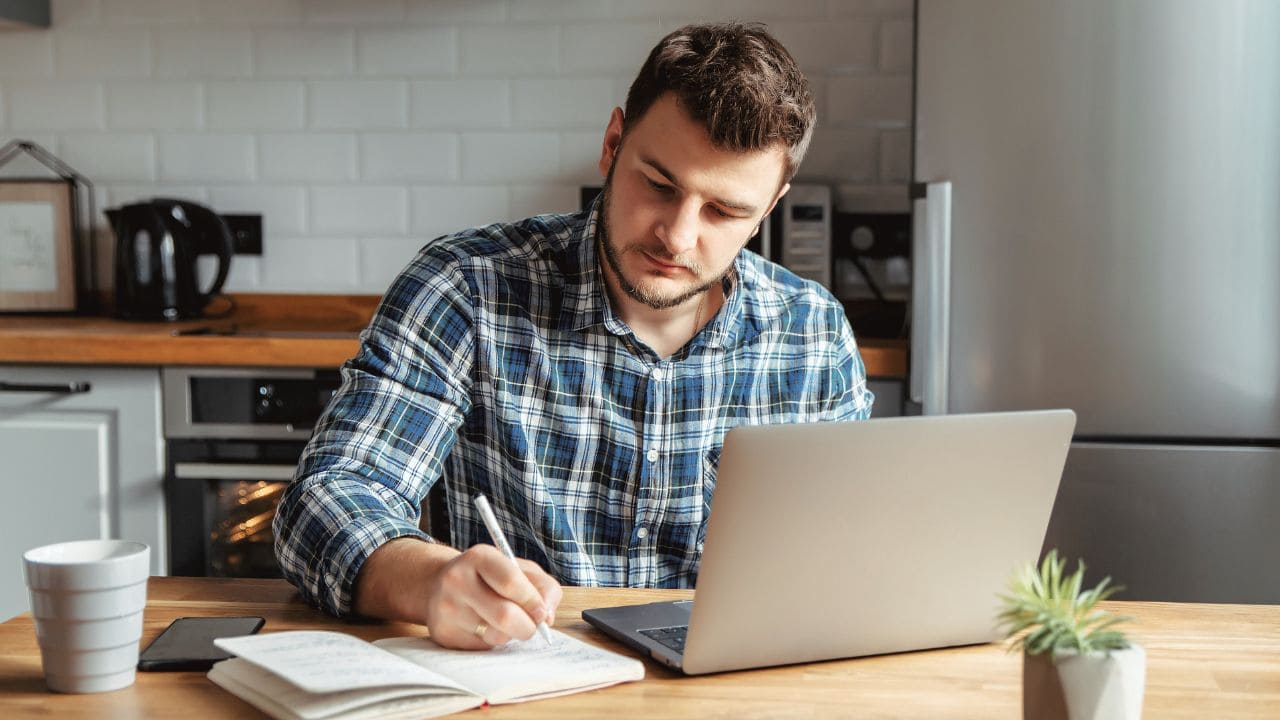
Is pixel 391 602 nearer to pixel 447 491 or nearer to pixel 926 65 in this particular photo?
pixel 447 491

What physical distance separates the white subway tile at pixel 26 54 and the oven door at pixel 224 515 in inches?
48.1

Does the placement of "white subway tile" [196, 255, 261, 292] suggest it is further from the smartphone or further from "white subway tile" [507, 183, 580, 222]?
the smartphone

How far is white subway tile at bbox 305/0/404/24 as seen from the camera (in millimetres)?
2922

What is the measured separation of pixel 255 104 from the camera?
296cm

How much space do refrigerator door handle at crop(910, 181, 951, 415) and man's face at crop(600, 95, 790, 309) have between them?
35.6 inches

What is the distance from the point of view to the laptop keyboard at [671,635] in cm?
101

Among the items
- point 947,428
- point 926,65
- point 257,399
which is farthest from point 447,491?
point 926,65

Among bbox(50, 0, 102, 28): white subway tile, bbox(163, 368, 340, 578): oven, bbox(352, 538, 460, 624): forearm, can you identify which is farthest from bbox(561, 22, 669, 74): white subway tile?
bbox(352, 538, 460, 624): forearm

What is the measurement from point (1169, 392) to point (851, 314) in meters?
0.80

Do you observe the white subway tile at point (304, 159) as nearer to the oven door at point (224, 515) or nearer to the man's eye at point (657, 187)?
the oven door at point (224, 515)

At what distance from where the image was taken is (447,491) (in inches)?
61.8

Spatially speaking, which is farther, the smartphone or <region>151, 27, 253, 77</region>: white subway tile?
<region>151, 27, 253, 77</region>: white subway tile

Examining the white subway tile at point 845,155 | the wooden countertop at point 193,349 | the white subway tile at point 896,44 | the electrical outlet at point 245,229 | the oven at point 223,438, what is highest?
the white subway tile at point 896,44

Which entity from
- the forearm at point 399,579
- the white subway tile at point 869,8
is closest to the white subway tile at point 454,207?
the white subway tile at point 869,8
